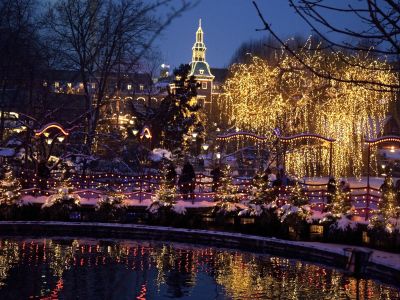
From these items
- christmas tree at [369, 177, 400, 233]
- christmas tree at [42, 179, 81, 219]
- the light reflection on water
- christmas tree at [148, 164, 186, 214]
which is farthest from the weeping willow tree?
the light reflection on water

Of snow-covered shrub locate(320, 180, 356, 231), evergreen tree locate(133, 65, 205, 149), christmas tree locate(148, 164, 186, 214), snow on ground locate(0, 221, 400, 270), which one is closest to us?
snow on ground locate(0, 221, 400, 270)

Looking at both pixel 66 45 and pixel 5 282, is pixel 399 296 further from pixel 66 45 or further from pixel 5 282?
pixel 66 45

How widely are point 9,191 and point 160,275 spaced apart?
32.9ft

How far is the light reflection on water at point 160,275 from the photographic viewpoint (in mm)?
12523

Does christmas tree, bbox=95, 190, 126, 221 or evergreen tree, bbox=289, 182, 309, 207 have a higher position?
evergreen tree, bbox=289, 182, 309, 207

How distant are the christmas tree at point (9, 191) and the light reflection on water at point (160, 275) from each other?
371 centimetres

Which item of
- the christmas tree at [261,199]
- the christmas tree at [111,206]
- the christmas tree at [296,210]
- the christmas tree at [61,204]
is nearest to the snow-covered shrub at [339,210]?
the christmas tree at [296,210]

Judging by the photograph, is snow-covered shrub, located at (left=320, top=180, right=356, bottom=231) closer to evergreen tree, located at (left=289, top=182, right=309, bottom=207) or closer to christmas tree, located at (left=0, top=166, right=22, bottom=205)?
evergreen tree, located at (left=289, top=182, right=309, bottom=207)

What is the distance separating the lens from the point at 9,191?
73.0 ft

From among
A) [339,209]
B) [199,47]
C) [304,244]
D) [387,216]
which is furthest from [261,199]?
[199,47]

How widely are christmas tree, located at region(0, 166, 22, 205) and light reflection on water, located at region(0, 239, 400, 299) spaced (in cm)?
371

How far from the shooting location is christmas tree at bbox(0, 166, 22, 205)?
72.6 ft

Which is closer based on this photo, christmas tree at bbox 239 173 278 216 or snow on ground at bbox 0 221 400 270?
→ snow on ground at bbox 0 221 400 270

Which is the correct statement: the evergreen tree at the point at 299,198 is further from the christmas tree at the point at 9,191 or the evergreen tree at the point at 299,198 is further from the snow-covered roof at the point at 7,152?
the snow-covered roof at the point at 7,152
